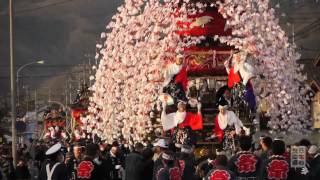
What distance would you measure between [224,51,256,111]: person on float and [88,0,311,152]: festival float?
0.02m

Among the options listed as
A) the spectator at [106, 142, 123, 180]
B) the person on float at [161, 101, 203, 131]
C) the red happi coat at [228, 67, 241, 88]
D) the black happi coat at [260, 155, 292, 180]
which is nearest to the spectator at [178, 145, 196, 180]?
the black happi coat at [260, 155, 292, 180]

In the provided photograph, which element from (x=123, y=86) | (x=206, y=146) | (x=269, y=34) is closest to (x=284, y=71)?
(x=269, y=34)

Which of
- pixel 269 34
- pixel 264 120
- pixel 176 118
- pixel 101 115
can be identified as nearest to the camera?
pixel 176 118

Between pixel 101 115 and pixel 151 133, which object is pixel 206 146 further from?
pixel 101 115

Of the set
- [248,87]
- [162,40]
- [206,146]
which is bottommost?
[206,146]

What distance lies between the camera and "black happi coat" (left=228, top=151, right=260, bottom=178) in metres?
13.6

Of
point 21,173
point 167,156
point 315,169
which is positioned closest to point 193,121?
point 315,169

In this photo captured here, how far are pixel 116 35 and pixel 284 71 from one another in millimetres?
4531

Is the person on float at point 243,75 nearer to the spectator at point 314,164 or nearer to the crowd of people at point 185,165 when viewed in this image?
the crowd of people at point 185,165

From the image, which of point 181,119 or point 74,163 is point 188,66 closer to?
point 181,119

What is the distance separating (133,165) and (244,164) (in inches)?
142

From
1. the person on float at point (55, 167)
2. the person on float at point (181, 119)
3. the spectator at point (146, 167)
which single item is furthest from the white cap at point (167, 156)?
the person on float at point (181, 119)

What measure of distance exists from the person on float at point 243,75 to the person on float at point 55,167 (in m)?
6.59

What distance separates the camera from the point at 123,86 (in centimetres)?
2100
